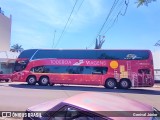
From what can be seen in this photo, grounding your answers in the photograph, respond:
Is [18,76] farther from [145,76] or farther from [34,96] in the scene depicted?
[145,76]

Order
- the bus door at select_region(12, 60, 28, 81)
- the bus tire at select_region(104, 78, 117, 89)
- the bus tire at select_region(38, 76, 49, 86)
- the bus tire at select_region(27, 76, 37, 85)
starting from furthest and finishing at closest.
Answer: the bus door at select_region(12, 60, 28, 81) → the bus tire at select_region(27, 76, 37, 85) → the bus tire at select_region(38, 76, 49, 86) → the bus tire at select_region(104, 78, 117, 89)

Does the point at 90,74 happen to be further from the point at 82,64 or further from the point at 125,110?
the point at 125,110

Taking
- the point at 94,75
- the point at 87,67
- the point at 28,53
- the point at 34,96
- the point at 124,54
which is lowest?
A: the point at 34,96

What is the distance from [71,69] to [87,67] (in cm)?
145

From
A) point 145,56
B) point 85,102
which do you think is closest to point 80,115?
point 85,102

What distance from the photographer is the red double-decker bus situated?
78.0ft

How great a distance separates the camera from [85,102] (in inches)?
181

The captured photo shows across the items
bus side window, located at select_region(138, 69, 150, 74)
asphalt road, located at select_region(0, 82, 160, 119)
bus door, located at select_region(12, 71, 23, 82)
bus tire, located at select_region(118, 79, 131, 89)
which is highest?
bus side window, located at select_region(138, 69, 150, 74)

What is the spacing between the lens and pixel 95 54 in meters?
24.5

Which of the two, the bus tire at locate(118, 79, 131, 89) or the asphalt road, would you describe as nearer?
the asphalt road

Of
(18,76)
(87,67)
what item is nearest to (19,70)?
(18,76)

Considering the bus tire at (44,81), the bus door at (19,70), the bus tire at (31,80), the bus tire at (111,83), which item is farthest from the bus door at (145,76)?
the bus door at (19,70)

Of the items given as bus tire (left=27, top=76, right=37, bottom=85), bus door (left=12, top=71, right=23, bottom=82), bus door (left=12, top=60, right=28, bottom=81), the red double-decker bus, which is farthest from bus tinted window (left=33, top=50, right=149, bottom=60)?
bus door (left=12, top=71, right=23, bottom=82)

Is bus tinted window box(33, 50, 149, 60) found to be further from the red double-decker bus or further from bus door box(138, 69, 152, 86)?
bus door box(138, 69, 152, 86)
